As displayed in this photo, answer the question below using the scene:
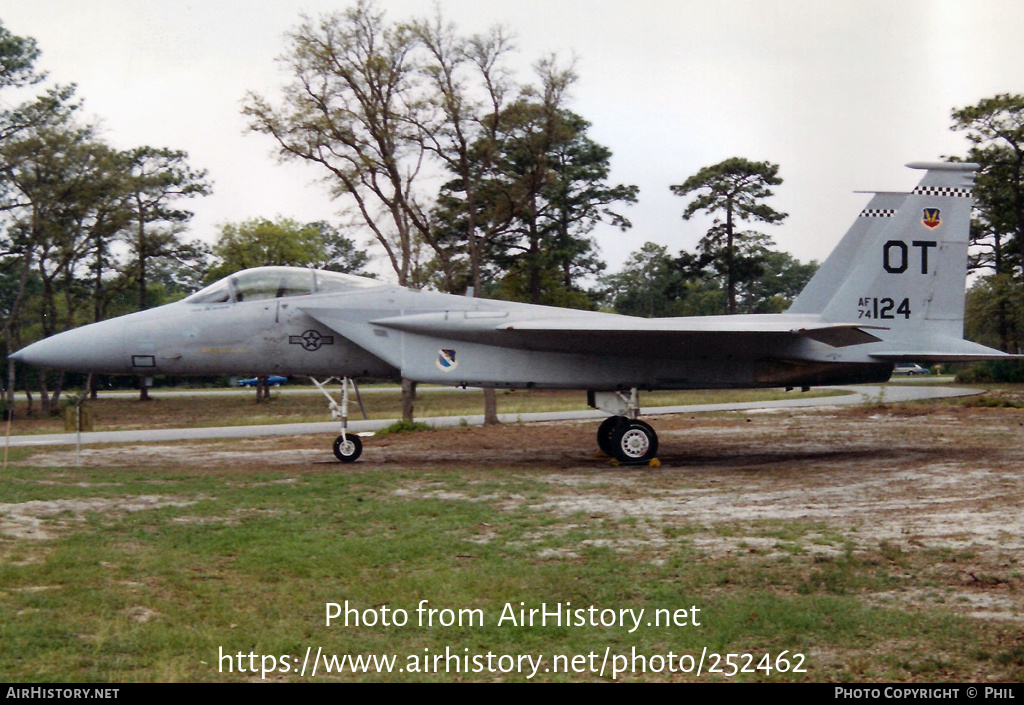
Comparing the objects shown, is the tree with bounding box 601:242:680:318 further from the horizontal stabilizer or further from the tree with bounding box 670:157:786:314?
the horizontal stabilizer

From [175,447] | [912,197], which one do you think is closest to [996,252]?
[912,197]

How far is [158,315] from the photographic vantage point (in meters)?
13.1

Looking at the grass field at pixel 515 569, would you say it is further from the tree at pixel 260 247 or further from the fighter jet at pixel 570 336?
the tree at pixel 260 247

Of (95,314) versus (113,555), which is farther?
(95,314)

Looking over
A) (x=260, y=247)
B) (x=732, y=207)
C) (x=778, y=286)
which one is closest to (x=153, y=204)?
(x=260, y=247)

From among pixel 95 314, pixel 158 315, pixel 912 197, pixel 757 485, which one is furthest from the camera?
pixel 95 314

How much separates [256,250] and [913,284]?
33.7m

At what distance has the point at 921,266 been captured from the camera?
14.0 meters

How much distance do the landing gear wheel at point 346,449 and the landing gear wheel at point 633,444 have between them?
414 cm

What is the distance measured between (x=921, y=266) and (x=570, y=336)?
19.8 ft

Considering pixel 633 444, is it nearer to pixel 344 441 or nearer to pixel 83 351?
pixel 344 441

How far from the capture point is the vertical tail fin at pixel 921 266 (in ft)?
45.7

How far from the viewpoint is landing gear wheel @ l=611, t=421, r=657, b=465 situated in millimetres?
13117

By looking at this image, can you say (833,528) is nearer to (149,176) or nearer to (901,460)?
(901,460)
